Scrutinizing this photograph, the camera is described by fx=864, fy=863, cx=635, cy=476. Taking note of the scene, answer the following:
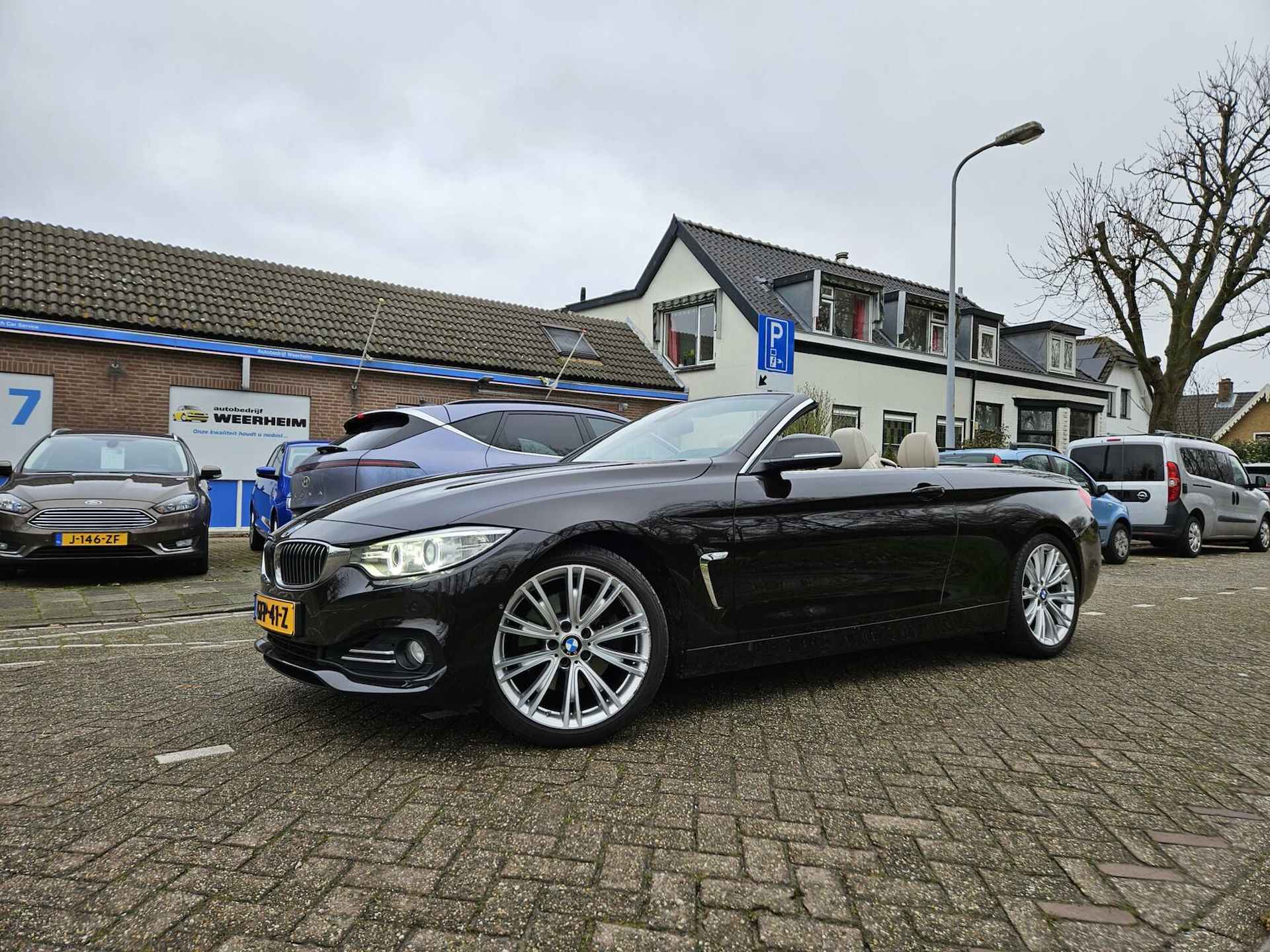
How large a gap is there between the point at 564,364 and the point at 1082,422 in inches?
845

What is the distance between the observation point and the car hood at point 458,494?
10.2 feet

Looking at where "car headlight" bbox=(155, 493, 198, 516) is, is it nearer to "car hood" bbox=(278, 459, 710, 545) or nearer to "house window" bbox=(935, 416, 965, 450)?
"car hood" bbox=(278, 459, 710, 545)

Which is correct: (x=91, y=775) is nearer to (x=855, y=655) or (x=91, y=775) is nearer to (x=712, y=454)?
(x=712, y=454)

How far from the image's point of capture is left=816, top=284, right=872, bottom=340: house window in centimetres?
2353

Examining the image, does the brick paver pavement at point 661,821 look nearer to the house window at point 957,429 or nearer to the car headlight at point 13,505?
the car headlight at point 13,505

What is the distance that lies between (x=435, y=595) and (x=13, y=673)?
2.95 metres

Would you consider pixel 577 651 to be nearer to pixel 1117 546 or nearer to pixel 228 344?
pixel 1117 546

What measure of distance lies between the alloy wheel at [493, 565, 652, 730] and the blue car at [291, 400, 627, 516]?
2.79 metres

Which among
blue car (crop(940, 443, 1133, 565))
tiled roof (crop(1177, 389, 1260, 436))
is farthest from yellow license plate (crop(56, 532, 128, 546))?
tiled roof (crop(1177, 389, 1260, 436))

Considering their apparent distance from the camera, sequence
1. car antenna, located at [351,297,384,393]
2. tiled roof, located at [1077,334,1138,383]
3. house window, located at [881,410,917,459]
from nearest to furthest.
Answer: car antenna, located at [351,297,384,393]
house window, located at [881,410,917,459]
tiled roof, located at [1077,334,1138,383]

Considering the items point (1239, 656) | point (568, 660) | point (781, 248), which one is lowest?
point (1239, 656)

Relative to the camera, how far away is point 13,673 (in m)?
4.41

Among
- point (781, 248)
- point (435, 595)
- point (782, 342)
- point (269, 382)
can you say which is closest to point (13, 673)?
point (435, 595)

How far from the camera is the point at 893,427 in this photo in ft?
81.9
